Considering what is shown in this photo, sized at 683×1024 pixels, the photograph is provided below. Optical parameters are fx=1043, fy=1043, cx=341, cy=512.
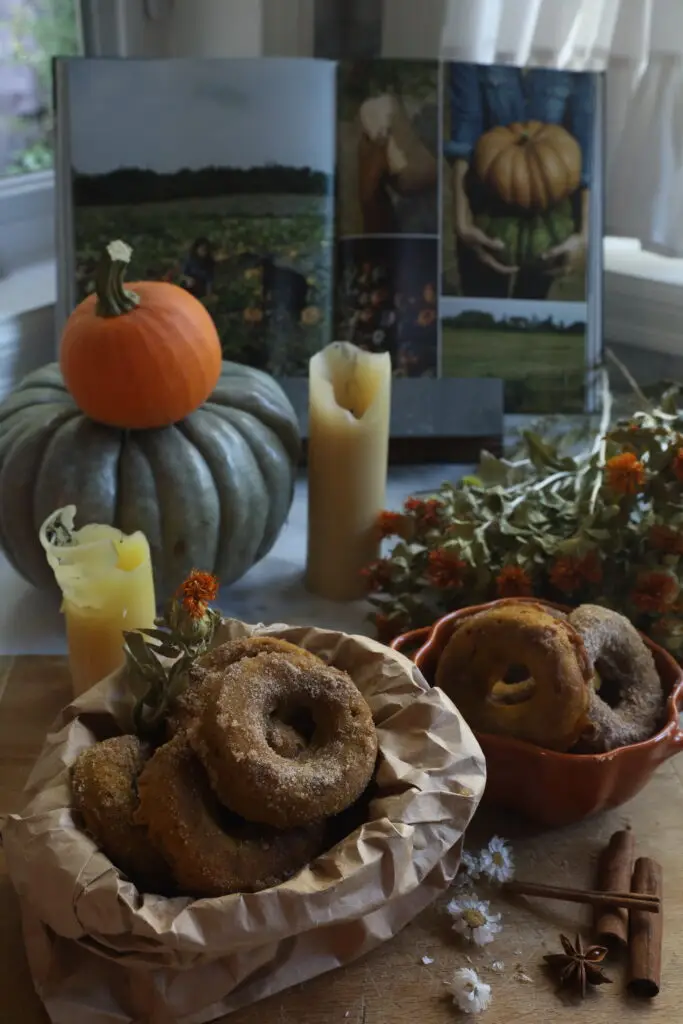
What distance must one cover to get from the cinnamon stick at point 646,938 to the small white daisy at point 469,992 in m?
0.09

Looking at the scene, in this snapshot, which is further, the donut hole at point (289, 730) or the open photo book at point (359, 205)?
the open photo book at point (359, 205)

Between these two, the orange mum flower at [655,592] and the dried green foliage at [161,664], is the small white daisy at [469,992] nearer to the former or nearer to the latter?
the dried green foliage at [161,664]

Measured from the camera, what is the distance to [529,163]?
4.00ft

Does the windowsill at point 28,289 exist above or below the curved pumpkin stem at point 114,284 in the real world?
below

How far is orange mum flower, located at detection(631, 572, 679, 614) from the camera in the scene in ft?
2.78

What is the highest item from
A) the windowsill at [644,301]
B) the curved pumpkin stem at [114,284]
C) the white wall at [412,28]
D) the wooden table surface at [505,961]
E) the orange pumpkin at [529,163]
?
the white wall at [412,28]

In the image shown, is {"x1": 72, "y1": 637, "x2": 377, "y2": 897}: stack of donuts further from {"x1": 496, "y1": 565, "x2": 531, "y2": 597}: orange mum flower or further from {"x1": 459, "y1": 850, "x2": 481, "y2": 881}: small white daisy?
{"x1": 496, "y1": 565, "x2": 531, "y2": 597}: orange mum flower

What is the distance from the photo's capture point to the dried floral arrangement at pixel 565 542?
87 cm

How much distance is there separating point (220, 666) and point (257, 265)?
2.16 feet

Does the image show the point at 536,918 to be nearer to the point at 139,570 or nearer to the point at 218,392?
the point at 139,570

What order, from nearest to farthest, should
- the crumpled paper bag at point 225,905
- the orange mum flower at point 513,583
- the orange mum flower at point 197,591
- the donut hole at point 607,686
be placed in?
the crumpled paper bag at point 225,905, the orange mum flower at point 197,591, the donut hole at point 607,686, the orange mum flower at point 513,583

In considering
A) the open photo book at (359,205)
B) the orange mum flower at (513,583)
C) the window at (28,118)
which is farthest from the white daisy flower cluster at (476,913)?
the window at (28,118)

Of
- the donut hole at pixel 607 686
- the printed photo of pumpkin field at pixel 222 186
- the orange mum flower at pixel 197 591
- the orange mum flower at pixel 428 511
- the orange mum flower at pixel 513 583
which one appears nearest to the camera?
the orange mum flower at pixel 197 591

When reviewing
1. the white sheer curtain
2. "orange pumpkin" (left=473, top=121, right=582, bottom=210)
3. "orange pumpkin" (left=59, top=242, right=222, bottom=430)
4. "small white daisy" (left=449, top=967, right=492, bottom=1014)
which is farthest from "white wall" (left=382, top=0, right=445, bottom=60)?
"small white daisy" (left=449, top=967, right=492, bottom=1014)
